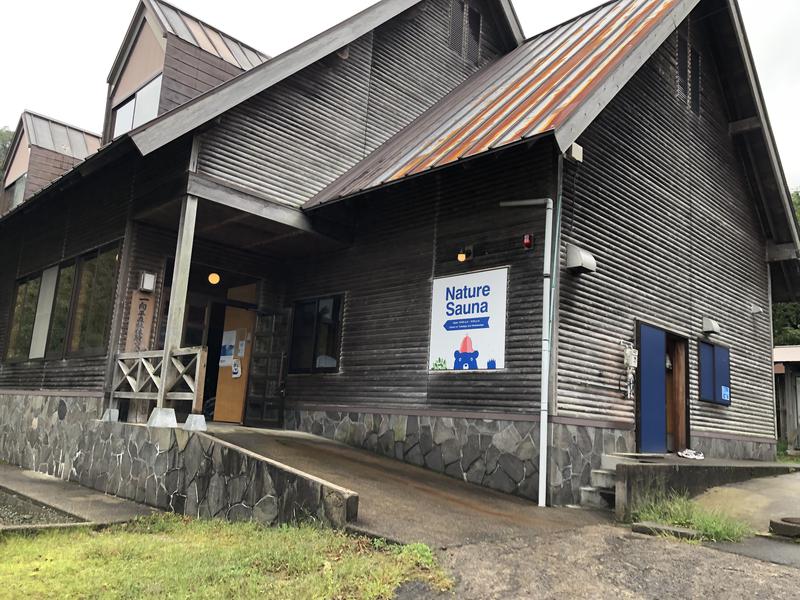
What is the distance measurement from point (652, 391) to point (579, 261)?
275 centimetres

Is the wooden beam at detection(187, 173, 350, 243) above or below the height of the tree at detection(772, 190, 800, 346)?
below

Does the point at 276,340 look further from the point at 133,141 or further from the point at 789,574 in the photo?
the point at 789,574

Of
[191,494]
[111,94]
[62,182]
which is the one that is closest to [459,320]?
[191,494]

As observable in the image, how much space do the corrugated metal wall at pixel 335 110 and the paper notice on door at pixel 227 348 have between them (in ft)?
Answer: 11.3

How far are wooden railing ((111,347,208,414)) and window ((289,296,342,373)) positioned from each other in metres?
1.90

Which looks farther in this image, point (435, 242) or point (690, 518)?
point (435, 242)

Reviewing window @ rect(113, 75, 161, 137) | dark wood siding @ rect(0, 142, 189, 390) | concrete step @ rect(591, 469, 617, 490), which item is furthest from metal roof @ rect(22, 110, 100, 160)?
concrete step @ rect(591, 469, 617, 490)

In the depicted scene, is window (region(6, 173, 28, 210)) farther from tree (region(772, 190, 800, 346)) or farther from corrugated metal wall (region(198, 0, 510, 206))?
tree (region(772, 190, 800, 346))

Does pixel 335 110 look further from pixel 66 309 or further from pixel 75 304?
pixel 66 309

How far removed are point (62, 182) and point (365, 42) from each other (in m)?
5.80

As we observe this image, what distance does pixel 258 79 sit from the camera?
1011cm

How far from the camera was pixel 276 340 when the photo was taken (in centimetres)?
1224

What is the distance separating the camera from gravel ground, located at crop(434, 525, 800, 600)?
460 centimetres

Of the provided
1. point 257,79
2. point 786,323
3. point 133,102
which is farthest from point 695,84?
point 786,323
